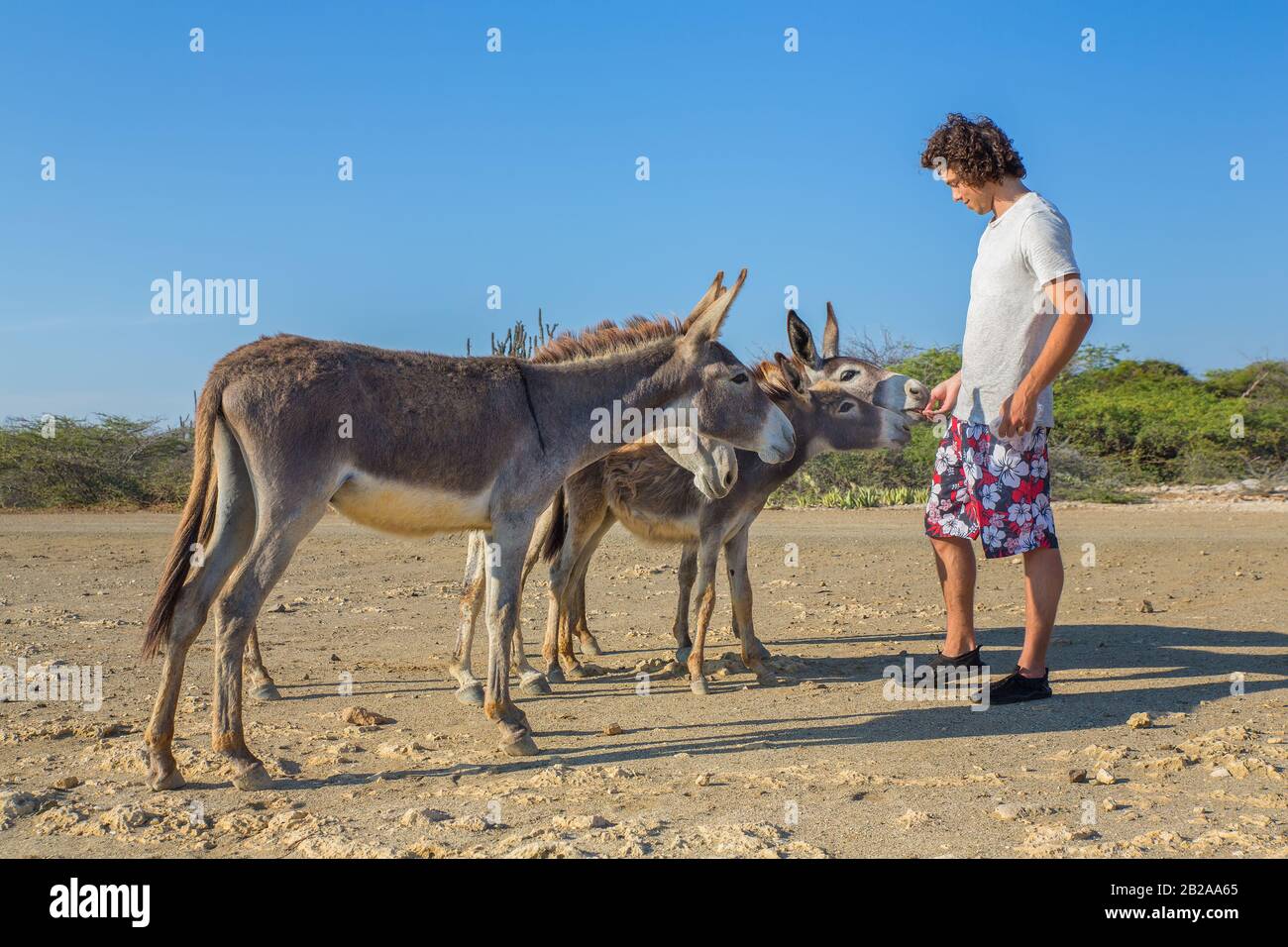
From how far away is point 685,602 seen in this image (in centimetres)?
855

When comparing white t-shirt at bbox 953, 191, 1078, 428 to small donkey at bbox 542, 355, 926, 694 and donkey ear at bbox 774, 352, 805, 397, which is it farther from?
donkey ear at bbox 774, 352, 805, 397

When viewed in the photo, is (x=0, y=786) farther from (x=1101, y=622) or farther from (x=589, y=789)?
(x=1101, y=622)

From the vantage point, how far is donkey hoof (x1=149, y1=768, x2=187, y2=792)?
5129 millimetres

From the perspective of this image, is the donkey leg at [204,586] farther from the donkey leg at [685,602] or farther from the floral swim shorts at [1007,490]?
the floral swim shorts at [1007,490]

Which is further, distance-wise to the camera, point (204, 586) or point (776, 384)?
point (776, 384)

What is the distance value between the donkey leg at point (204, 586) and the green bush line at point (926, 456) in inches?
627

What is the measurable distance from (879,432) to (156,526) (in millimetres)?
13138

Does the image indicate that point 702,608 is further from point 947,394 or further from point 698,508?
point 947,394

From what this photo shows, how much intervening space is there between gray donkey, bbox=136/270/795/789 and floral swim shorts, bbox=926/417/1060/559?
1.76 metres

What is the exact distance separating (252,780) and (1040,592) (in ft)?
14.8

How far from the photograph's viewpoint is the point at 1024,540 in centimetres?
644

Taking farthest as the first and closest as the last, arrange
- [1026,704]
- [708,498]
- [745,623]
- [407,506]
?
1. [708,498]
2. [745,623]
3. [1026,704]
4. [407,506]

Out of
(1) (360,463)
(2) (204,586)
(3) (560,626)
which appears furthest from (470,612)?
(2) (204,586)
